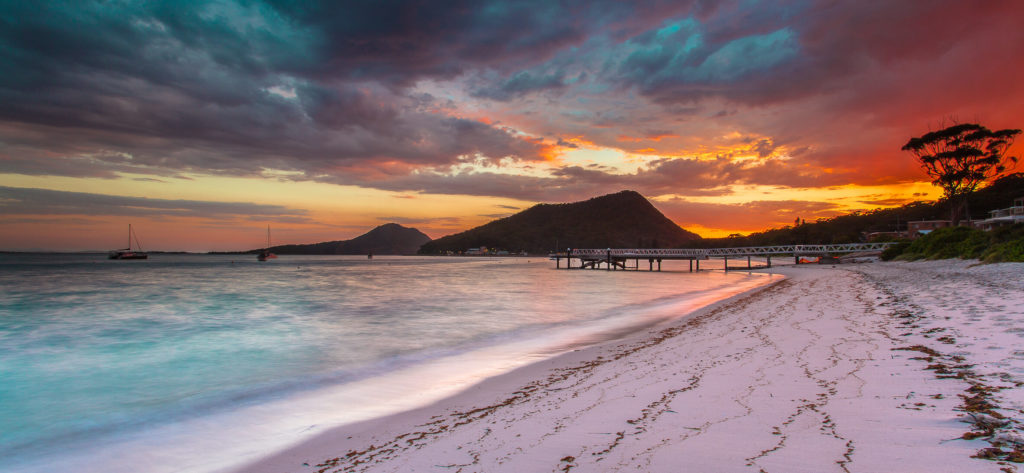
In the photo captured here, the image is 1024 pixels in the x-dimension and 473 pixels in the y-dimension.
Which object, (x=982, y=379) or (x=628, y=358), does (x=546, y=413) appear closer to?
(x=628, y=358)

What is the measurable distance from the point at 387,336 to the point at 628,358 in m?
8.82

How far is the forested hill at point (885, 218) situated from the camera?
8725cm

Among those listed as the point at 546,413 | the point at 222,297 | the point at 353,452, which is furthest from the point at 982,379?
the point at 222,297

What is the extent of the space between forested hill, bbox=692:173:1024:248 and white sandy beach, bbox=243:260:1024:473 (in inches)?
4362

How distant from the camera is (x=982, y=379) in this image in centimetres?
498

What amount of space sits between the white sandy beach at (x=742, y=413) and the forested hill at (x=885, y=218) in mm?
110800

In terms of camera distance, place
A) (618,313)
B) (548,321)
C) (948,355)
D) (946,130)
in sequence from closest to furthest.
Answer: (948,355)
(548,321)
(618,313)
(946,130)

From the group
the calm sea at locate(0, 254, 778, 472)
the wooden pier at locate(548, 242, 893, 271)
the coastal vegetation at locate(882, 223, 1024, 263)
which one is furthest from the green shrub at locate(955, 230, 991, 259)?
the calm sea at locate(0, 254, 778, 472)

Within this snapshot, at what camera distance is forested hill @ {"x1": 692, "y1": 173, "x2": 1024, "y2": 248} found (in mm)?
87250

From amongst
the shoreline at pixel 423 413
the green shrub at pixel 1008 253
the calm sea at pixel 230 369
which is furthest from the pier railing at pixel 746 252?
the shoreline at pixel 423 413

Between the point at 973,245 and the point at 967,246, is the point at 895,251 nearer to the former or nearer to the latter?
the point at 967,246

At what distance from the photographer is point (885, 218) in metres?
140

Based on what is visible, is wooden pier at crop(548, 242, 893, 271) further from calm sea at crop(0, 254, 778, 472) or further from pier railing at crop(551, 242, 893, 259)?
calm sea at crop(0, 254, 778, 472)

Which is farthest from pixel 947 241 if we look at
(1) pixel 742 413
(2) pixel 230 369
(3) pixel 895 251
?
(2) pixel 230 369
